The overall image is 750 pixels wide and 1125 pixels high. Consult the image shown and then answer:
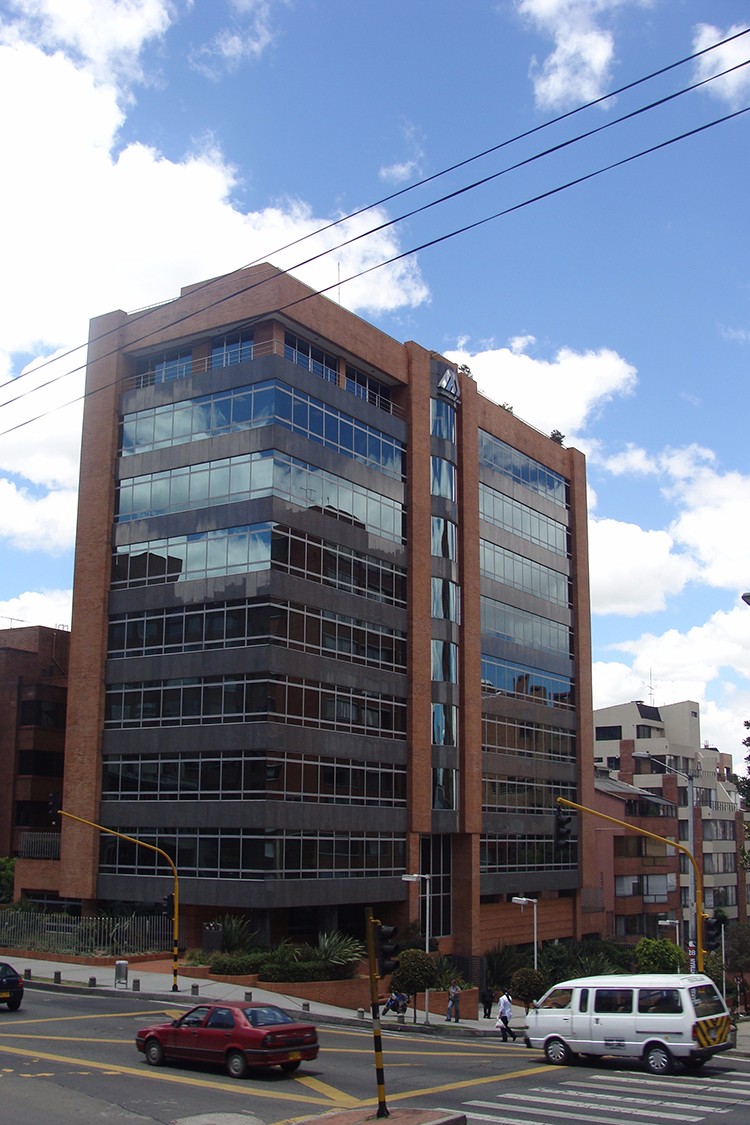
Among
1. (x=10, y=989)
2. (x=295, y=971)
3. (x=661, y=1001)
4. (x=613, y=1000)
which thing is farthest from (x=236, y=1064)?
(x=295, y=971)

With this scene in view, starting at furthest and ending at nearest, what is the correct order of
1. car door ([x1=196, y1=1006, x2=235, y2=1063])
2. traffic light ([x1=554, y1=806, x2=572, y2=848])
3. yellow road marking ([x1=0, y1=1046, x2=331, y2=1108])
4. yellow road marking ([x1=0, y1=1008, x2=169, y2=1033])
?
traffic light ([x1=554, y1=806, x2=572, y2=848]), yellow road marking ([x1=0, y1=1008, x2=169, y2=1033]), car door ([x1=196, y1=1006, x2=235, y2=1063]), yellow road marking ([x1=0, y1=1046, x2=331, y2=1108])

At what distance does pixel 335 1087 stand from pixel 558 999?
22.4ft

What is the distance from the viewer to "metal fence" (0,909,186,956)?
4447 cm

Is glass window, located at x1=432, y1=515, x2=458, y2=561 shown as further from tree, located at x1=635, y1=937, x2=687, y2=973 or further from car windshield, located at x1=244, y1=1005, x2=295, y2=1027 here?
car windshield, located at x1=244, y1=1005, x2=295, y2=1027

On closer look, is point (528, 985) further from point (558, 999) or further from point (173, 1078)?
point (173, 1078)

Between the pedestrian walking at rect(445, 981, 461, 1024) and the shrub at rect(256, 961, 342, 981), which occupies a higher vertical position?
the shrub at rect(256, 961, 342, 981)

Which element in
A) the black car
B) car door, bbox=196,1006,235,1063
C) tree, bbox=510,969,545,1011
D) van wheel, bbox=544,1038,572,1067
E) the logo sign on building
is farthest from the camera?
the logo sign on building

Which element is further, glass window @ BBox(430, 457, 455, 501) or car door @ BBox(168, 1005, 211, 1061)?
glass window @ BBox(430, 457, 455, 501)

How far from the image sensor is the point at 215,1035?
22.4 m

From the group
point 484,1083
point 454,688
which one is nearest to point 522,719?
point 454,688

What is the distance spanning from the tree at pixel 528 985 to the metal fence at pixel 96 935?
12.9 m

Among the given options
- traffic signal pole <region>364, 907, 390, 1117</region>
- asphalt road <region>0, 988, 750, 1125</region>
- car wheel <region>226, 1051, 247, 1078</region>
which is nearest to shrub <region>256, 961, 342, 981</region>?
asphalt road <region>0, 988, 750, 1125</region>

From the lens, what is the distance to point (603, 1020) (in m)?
25.0

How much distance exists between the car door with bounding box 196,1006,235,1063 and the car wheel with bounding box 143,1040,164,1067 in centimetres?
94
